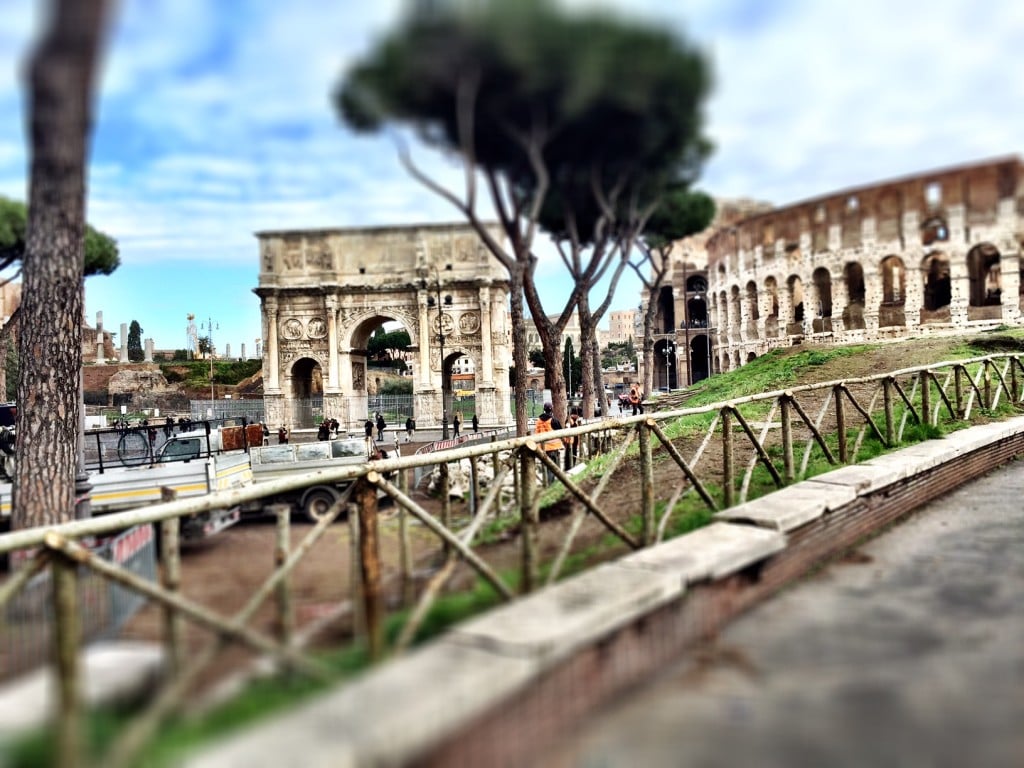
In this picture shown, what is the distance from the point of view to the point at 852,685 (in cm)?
267

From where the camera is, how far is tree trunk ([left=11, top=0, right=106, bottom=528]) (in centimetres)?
274

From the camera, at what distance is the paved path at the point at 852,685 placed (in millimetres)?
2225

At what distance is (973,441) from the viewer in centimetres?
707

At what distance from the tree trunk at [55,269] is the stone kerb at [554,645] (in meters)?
2.50

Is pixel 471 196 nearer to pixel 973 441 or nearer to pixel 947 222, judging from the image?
pixel 973 441

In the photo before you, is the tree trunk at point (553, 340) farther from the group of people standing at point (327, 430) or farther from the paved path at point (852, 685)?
the group of people standing at point (327, 430)

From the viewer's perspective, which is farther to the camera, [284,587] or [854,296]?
[854,296]

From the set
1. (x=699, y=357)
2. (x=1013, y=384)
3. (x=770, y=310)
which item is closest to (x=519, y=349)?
(x=1013, y=384)

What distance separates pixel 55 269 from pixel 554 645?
4.55 meters

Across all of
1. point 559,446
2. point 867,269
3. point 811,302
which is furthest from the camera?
point 811,302

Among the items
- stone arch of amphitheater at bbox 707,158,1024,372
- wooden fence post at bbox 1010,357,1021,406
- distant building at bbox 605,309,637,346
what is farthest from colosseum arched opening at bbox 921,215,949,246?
distant building at bbox 605,309,637,346

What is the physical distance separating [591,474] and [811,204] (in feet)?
94.6

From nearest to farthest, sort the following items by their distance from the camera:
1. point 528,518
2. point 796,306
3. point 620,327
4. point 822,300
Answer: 1. point 528,518
2. point 822,300
3. point 796,306
4. point 620,327

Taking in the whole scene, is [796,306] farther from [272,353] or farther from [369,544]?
[369,544]
